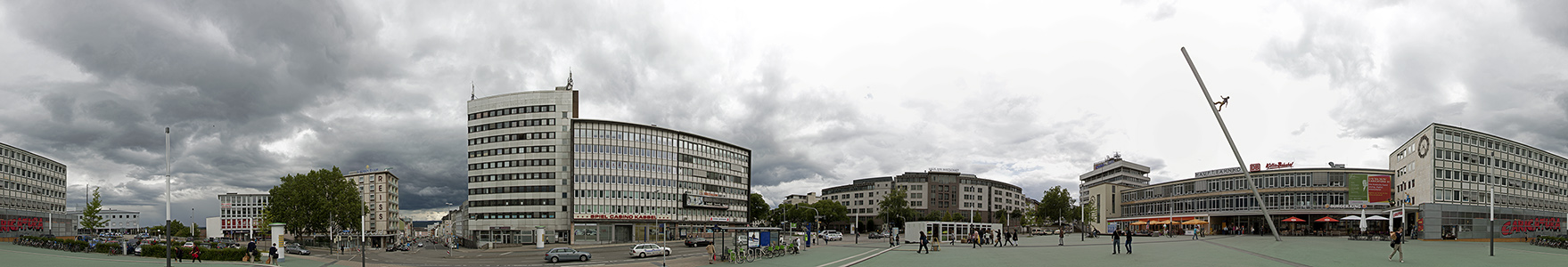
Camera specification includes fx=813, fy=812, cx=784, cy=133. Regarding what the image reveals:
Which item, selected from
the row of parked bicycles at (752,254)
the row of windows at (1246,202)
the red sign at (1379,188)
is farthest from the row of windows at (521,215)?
the red sign at (1379,188)

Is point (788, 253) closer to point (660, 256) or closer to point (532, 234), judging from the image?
point (660, 256)

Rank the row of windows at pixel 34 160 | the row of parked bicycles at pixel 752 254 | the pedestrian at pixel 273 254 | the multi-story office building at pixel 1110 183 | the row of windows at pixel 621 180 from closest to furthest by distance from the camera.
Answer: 1. the row of parked bicycles at pixel 752 254
2. the pedestrian at pixel 273 254
3. the row of windows at pixel 34 160
4. the row of windows at pixel 621 180
5. the multi-story office building at pixel 1110 183

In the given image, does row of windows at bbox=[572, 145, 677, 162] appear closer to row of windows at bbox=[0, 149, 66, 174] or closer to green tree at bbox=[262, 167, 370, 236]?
green tree at bbox=[262, 167, 370, 236]

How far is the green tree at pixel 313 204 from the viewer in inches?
3423

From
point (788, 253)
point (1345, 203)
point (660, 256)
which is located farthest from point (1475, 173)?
point (660, 256)

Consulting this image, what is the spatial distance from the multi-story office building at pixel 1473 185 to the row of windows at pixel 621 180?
278 feet

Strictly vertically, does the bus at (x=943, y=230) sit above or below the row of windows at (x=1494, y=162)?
below

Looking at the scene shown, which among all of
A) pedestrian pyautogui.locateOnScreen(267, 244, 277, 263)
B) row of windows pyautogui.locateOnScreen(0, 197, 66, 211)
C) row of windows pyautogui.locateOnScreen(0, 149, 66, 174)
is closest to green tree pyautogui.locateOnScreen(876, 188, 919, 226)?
pedestrian pyautogui.locateOnScreen(267, 244, 277, 263)

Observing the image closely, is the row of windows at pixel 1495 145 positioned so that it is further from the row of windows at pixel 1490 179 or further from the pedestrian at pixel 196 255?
the pedestrian at pixel 196 255

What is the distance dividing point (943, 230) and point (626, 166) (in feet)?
192

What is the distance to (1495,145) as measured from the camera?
239 feet

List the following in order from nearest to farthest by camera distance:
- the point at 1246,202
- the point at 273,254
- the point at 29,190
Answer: the point at 273,254 < the point at 1246,202 < the point at 29,190

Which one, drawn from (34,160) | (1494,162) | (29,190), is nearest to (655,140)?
(29,190)

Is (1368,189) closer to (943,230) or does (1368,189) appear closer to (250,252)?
(943,230)
